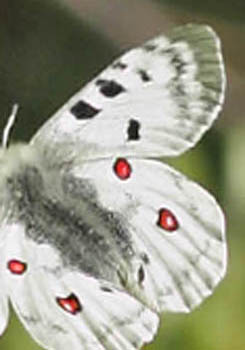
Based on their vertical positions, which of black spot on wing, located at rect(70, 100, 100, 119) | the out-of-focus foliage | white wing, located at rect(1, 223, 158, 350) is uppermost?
the out-of-focus foliage

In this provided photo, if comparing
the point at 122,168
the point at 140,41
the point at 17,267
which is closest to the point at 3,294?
the point at 17,267

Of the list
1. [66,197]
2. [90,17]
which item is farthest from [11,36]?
[66,197]

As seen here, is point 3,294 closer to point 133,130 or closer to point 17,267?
point 17,267

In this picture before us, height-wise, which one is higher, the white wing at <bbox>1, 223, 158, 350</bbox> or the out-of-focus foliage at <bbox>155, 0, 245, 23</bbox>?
the out-of-focus foliage at <bbox>155, 0, 245, 23</bbox>

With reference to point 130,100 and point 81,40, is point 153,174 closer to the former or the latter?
point 130,100

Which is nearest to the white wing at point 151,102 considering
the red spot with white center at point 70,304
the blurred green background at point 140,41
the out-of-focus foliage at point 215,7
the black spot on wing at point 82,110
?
the black spot on wing at point 82,110

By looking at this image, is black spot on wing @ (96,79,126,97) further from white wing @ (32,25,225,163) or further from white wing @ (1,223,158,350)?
white wing @ (1,223,158,350)

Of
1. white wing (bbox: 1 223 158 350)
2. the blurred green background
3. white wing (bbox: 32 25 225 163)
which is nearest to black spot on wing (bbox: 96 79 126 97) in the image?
white wing (bbox: 32 25 225 163)
